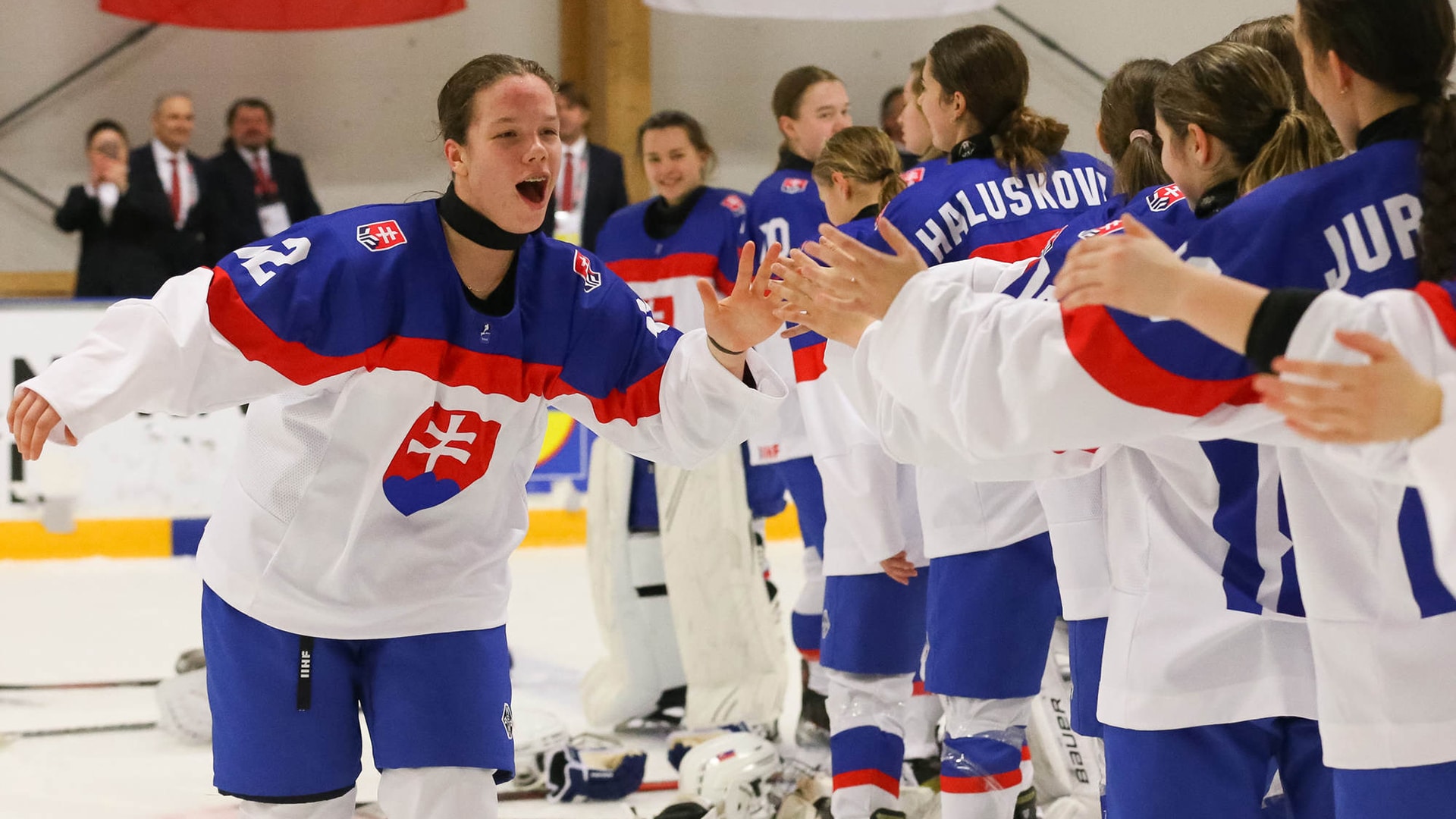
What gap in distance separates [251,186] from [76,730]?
5.61m

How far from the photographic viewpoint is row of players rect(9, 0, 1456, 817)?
1723 mm

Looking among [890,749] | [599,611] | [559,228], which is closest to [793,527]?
[559,228]

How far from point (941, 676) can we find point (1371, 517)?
1.58m

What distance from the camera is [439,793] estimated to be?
254cm

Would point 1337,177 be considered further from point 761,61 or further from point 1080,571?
point 761,61

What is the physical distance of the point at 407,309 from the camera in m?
2.60

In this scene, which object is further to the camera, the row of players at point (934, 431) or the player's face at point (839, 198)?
the player's face at point (839, 198)

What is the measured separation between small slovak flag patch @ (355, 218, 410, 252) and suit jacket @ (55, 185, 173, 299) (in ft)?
25.3

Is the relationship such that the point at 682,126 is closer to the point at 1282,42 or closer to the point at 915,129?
the point at 915,129

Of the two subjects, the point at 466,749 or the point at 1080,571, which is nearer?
the point at 466,749

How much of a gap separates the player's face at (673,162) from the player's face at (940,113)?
→ 6.78ft

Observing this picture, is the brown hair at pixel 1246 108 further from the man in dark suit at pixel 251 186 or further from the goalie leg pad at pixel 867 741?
the man in dark suit at pixel 251 186

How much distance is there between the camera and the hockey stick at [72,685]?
5.91 metres

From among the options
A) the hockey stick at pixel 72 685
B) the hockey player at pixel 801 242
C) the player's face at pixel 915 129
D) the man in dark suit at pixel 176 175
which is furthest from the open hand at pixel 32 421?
the man in dark suit at pixel 176 175
